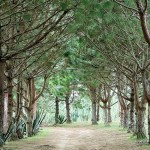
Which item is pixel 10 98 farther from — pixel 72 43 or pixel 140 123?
pixel 140 123

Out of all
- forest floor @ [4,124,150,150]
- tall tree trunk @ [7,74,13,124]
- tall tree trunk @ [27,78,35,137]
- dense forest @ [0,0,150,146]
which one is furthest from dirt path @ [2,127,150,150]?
tall tree trunk @ [27,78,35,137]

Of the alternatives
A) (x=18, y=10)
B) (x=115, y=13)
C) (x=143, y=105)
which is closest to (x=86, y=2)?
(x=18, y=10)

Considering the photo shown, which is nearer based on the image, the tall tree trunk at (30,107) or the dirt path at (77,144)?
the dirt path at (77,144)

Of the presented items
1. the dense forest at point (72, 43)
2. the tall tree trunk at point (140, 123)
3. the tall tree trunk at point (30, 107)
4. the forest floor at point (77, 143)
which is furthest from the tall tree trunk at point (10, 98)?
the tall tree trunk at point (140, 123)

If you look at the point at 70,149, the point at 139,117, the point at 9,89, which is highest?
the point at 9,89

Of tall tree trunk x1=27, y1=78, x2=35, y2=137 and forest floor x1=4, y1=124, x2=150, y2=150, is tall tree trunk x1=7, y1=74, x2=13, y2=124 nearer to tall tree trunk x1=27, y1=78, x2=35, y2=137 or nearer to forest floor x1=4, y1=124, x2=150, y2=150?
forest floor x1=4, y1=124, x2=150, y2=150

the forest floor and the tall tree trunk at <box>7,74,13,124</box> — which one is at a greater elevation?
the tall tree trunk at <box>7,74,13,124</box>

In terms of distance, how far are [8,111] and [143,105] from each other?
525 cm

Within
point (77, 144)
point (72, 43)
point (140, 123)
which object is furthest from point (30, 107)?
point (140, 123)

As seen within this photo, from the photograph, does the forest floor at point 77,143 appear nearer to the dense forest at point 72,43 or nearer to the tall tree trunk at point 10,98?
the dense forest at point 72,43

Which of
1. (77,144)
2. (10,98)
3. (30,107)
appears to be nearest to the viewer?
(77,144)

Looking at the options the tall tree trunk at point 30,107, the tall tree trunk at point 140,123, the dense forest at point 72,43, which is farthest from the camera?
the tall tree trunk at point 30,107

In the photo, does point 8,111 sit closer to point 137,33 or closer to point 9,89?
point 9,89

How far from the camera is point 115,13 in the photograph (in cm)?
1016
